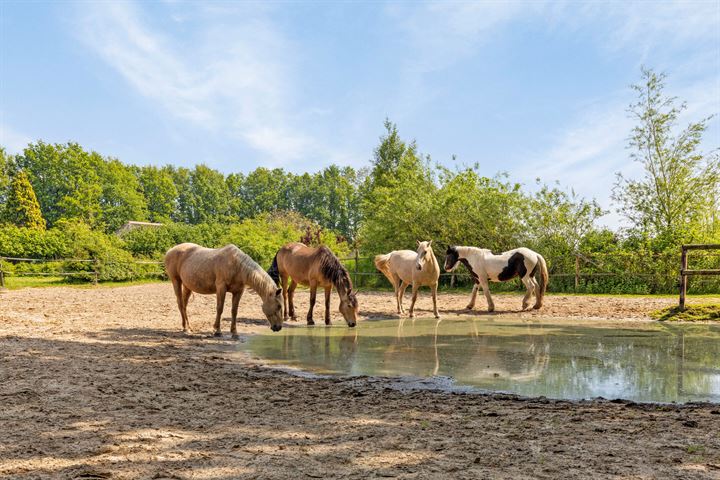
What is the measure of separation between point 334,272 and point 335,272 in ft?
0.07

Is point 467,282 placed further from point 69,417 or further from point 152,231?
point 152,231

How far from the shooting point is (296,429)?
3312 mm

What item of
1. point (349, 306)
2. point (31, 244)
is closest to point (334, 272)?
point (349, 306)

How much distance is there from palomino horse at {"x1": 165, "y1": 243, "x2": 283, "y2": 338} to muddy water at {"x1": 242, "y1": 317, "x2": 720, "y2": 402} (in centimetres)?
61

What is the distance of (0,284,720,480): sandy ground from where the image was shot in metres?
2.62

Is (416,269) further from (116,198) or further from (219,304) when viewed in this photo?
(116,198)

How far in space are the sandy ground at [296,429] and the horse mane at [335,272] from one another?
3315mm

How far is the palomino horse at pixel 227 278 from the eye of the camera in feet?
25.1

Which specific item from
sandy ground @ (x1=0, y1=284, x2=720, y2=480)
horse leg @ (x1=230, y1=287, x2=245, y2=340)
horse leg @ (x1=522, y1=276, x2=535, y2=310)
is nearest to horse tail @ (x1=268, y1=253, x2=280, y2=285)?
horse leg @ (x1=230, y1=287, x2=245, y2=340)

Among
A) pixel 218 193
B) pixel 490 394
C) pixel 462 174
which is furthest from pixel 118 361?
pixel 218 193

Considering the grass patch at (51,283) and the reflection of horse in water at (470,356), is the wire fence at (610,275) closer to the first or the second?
the grass patch at (51,283)

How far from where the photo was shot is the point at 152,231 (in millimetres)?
29672

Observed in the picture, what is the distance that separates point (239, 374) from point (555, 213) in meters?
16.1

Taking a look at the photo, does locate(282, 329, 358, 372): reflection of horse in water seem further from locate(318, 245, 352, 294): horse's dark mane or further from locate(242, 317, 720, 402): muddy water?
locate(318, 245, 352, 294): horse's dark mane
